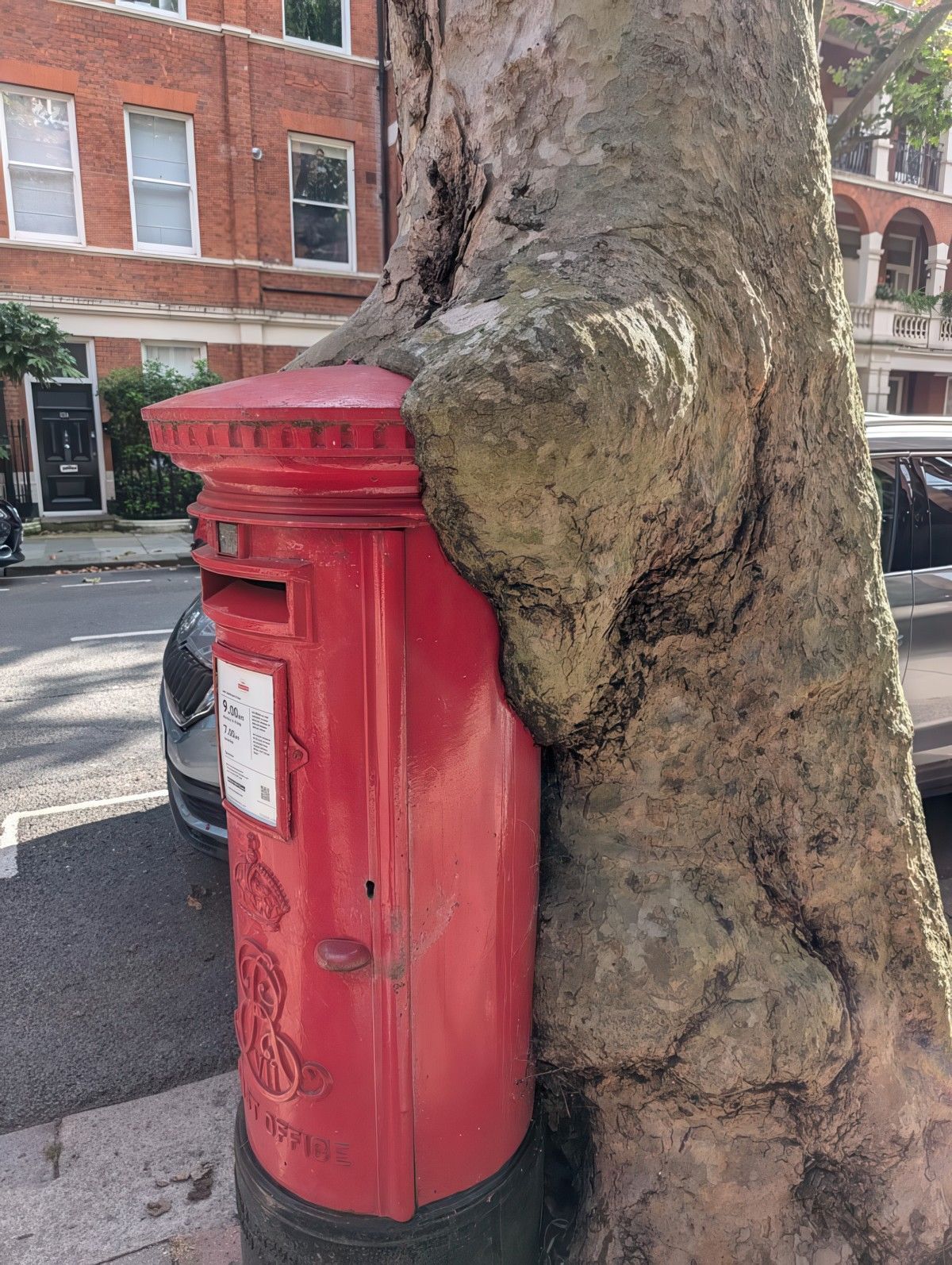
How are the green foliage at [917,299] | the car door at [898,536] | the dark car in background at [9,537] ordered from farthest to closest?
the green foliage at [917,299]
the dark car in background at [9,537]
the car door at [898,536]

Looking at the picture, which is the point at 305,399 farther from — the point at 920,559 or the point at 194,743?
the point at 920,559

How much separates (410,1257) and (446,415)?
58.3 inches

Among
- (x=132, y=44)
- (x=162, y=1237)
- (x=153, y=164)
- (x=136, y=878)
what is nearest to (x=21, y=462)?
(x=153, y=164)

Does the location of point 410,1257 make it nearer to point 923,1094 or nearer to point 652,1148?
point 652,1148

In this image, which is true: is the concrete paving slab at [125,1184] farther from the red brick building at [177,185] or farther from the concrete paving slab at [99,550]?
the red brick building at [177,185]

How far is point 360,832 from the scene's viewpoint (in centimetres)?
148

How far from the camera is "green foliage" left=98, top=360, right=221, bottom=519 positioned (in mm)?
15422

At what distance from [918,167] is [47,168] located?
2106 cm

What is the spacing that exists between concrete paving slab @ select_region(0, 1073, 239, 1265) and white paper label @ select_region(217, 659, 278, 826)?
1301 mm

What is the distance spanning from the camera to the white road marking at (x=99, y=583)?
11070 millimetres

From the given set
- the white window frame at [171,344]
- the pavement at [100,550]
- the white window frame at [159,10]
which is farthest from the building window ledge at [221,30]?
the pavement at [100,550]

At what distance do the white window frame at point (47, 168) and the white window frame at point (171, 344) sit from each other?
5.98 ft

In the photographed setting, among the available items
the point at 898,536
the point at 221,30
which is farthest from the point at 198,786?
the point at 221,30

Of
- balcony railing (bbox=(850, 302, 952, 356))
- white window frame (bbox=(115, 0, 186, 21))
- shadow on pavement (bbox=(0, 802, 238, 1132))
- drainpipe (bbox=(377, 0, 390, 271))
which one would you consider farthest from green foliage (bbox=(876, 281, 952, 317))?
shadow on pavement (bbox=(0, 802, 238, 1132))
